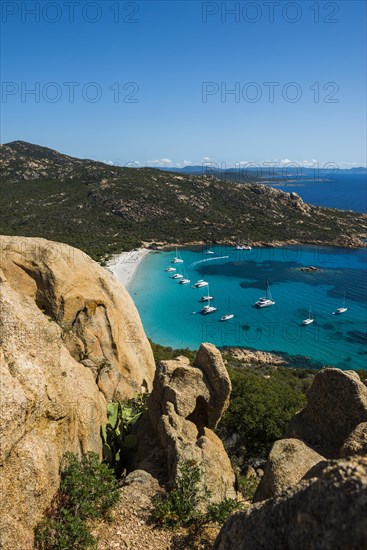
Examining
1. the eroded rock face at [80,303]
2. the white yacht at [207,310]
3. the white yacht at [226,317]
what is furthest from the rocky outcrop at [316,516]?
Result: the white yacht at [207,310]

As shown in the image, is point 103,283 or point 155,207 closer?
point 103,283

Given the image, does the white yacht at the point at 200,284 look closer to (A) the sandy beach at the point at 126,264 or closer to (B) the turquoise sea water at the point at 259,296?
(B) the turquoise sea water at the point at 259,296

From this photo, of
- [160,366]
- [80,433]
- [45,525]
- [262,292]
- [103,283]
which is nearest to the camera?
[45,525]

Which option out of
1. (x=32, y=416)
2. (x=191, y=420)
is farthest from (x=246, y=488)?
(x=32, y=416)

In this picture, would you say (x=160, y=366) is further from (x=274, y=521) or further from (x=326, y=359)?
(x=326, y=359)

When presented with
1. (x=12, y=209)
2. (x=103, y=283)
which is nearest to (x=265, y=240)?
(x=12, y=209)

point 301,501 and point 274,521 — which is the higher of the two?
point 301,501

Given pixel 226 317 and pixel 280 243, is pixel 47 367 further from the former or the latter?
pixel 280 243
